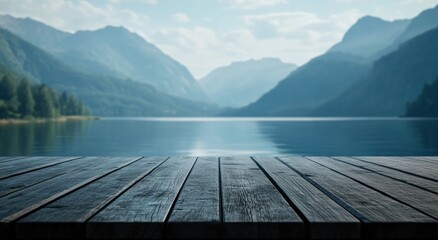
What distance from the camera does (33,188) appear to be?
439 centimetres

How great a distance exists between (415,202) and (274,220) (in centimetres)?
144

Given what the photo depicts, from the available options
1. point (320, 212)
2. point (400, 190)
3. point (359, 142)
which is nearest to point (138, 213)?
point (320, 212)

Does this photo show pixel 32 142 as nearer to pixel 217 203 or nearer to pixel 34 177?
pixel 34 177

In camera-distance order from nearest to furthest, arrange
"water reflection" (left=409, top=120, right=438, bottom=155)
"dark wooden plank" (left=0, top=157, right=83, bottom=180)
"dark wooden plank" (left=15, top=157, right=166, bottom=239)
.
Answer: "dark wooden plank" (left=15, top=157, right=166, bottom=239), "dark wooden plank" (left=0, top=157, right=83, bottom=180), "water reflection" (left=409, top=120, right=438, bottom=155)

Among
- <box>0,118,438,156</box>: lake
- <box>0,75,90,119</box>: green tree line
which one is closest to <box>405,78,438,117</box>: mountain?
<box>0,118,438,156</box>: lake

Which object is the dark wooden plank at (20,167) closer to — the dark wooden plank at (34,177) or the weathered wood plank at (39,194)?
the dark wooden plank at (34,177)

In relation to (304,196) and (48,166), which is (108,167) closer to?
(48,166)

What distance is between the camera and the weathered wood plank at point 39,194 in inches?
123

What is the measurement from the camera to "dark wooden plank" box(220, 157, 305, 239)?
2.86 meters

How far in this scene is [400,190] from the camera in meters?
4.43

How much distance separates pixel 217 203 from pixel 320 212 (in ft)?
2.66

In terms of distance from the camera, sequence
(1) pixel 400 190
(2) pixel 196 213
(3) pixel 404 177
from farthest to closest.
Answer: (3) pixel 404 177, (1) pixel 400 190, (2) pixel 196 213

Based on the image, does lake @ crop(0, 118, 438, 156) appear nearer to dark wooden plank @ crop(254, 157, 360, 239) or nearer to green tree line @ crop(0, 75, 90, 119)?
dark wooden plank @ crop(254, 157, 360, 239)

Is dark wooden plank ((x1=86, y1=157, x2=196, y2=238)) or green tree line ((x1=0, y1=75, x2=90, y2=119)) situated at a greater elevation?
green tree line ((x1=0, y1=75, x2=90, y2=119))
